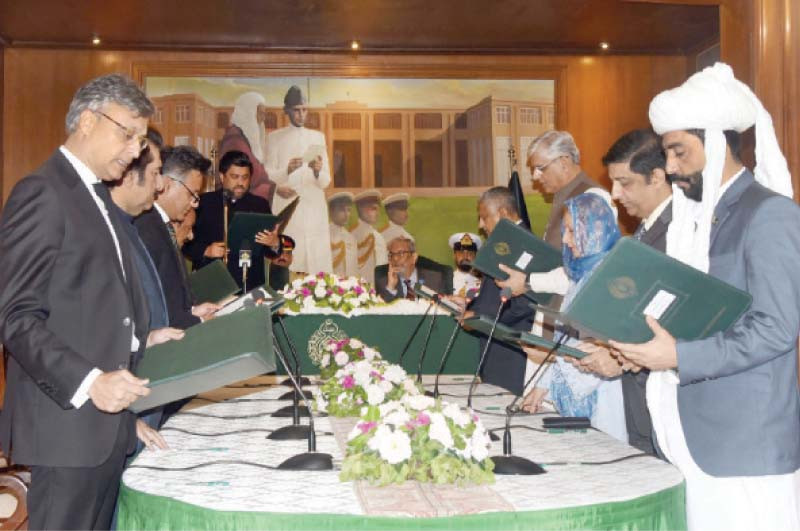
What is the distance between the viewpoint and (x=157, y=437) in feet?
8.91

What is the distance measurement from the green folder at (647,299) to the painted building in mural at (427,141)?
291 inches

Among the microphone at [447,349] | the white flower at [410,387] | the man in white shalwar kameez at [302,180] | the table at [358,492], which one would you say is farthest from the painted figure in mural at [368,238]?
the table at [358,492]

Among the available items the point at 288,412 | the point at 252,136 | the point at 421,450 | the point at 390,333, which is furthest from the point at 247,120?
the point at 421,450

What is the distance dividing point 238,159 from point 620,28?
4.22 m

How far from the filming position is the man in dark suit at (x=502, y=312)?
15.4 feet

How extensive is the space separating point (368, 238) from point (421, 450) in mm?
7414

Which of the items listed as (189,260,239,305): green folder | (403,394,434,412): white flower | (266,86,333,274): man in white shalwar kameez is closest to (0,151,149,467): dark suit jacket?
(403,394,434,412): white flower

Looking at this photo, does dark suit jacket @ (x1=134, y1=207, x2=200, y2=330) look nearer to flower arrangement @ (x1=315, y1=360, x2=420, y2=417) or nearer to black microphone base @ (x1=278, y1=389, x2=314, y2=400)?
black microphone base @ (x1=278, y1=389, x2=314, y2=400)

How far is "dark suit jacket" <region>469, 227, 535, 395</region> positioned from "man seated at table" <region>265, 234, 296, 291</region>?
2443mm

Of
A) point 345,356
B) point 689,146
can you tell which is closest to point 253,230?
point 345,356

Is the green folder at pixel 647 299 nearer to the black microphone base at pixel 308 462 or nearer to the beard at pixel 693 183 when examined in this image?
the beard at pixel 693 183

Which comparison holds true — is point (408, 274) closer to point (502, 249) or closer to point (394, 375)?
point (502, 249)

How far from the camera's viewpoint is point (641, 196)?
11.2 feet

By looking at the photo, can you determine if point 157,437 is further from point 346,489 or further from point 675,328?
point 675,328
